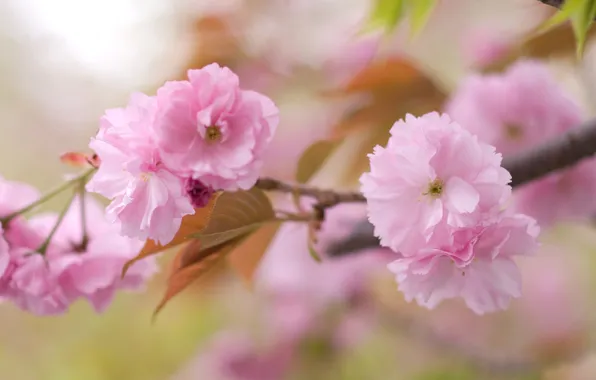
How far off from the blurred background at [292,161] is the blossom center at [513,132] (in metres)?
0.09

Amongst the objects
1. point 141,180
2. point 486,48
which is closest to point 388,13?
point 141,180

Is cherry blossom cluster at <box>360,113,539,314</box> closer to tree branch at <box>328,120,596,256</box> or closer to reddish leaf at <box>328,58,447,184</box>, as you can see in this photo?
tree branch at <box>328,120,596,256</box>

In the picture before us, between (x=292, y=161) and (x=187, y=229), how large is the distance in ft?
2.65

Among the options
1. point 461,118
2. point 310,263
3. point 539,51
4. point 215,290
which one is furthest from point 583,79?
point 215,290

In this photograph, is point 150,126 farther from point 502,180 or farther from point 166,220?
point 502,180

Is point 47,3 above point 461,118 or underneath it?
underneath

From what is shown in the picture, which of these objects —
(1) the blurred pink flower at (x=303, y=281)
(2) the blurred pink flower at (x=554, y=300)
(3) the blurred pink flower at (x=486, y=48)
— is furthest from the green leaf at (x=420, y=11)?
(2) the blurred pink flower at (x=554, y=300)

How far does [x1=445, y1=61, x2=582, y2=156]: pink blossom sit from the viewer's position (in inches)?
23.5

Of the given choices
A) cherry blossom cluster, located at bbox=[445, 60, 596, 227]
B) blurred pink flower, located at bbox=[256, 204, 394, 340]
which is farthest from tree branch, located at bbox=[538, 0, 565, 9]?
blurred pink flower, located at bbox=[256, 204, 394, 340]

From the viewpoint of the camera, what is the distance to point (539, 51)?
661 mm

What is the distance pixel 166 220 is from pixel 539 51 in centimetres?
48

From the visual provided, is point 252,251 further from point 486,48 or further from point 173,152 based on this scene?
point 486,48

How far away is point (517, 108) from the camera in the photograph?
2.01ft

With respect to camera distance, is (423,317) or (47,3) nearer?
(423,317)
